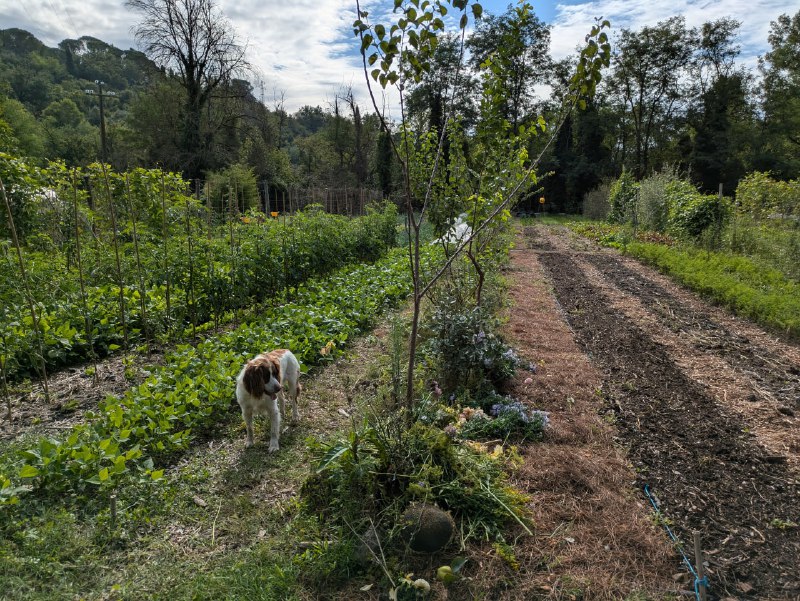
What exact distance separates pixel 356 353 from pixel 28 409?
338 centimetres

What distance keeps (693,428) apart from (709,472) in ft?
2.41

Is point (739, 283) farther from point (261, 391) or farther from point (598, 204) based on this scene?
point (598, 204)

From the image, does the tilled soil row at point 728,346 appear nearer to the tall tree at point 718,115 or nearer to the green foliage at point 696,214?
the green foliage at point 696,214

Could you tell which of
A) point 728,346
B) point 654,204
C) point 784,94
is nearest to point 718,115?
point 784,94

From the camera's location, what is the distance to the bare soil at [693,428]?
278cm

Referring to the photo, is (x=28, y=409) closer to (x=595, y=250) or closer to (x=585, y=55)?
(x=585, y=55)

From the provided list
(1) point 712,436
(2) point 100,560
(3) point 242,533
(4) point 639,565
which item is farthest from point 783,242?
(2) point 100,560

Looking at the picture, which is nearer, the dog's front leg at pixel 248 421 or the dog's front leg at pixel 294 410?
the dog's front leg at pixel 248 421

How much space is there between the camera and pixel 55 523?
9.00ft

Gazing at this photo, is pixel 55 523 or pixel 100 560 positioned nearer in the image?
pixel 100 560

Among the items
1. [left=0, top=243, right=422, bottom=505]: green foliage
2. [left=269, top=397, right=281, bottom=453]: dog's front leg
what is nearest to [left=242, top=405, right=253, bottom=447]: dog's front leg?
[left=269, top=397, right=281, bottom=453]: dog's front leg

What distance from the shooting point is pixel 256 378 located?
3639 millimetres

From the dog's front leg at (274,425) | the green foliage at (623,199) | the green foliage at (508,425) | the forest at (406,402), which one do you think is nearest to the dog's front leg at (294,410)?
the forest at (406,402)

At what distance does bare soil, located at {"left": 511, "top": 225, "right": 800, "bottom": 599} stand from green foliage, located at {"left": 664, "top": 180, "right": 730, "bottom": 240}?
613 centimetres
